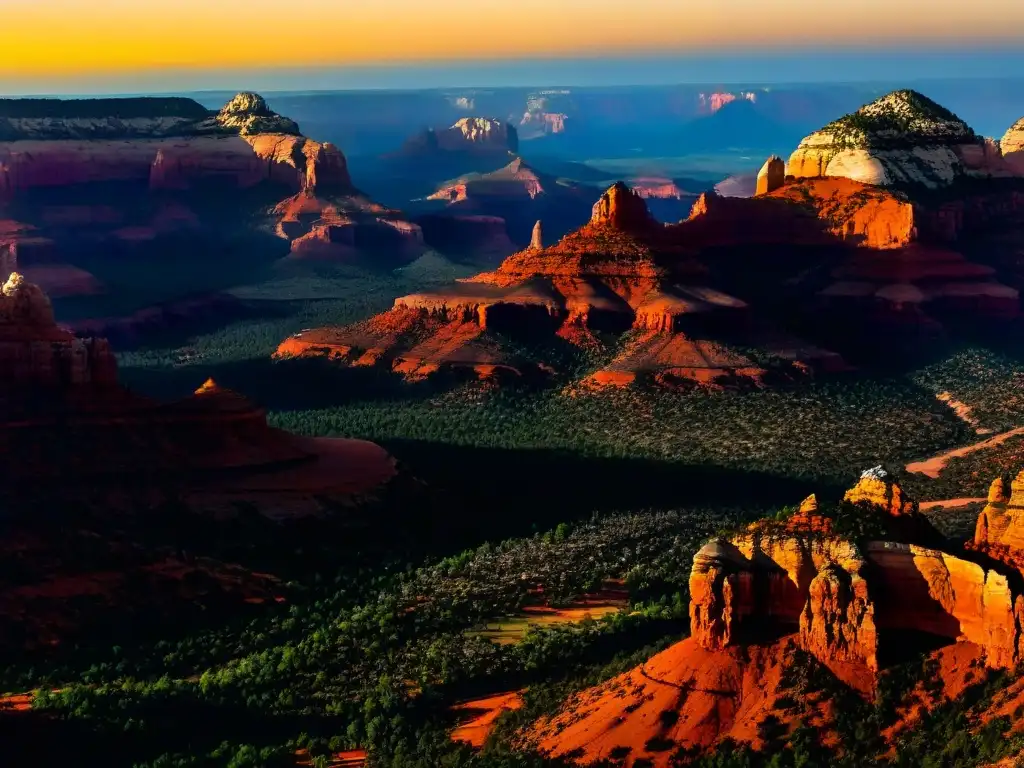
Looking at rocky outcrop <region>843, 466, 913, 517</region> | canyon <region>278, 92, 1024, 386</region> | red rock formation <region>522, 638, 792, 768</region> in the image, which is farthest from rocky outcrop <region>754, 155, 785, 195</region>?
red rock formation <region>522, 638, 792, 768</region>

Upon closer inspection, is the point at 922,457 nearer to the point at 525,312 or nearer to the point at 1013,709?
the point at 525,312

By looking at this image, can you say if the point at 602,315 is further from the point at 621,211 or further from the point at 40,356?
the point at 40,356

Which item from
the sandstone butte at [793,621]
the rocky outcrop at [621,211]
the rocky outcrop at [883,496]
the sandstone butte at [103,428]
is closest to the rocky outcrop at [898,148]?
the rocky outcrop at [621,211]

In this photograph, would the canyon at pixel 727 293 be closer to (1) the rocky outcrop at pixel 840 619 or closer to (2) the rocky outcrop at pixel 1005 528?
(2) the rocky outcrop at pixel 1005 528

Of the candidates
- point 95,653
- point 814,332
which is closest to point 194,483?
point 95,653

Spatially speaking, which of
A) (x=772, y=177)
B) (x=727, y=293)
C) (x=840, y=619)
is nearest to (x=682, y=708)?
(x=840, y=619)

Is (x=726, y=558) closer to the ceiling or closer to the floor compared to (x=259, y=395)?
closer to the ceiling
